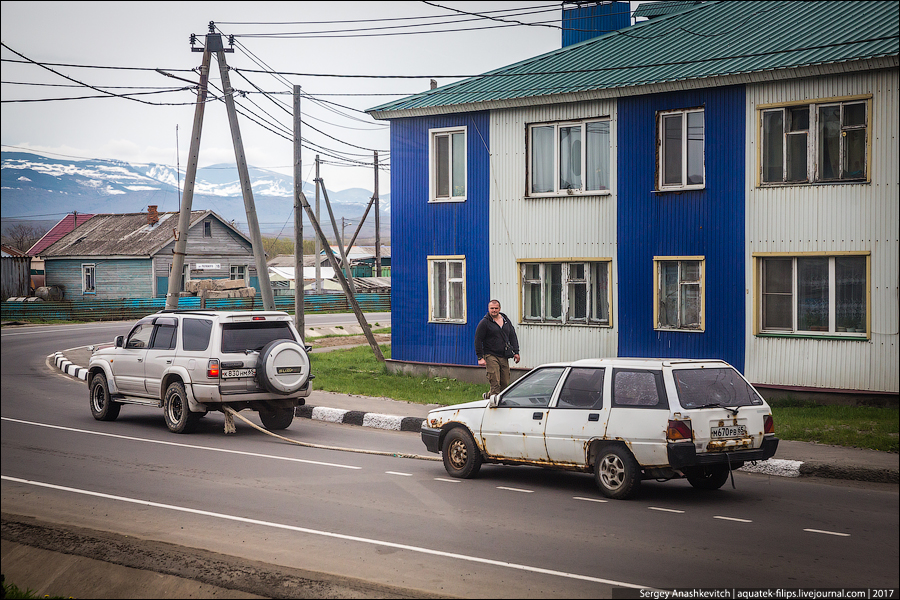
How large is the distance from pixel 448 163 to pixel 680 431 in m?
12.4

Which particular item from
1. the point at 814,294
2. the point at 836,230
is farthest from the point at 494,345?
the point at 836,230

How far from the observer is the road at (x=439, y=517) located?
6.11 meters

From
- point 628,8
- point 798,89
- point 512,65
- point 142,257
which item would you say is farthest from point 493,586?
point 142,257

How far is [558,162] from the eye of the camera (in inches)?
719

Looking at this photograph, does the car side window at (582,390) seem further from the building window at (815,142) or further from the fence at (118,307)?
the fence at (118,307)

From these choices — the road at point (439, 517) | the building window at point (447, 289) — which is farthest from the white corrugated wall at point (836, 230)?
the building window at point (447, 289)

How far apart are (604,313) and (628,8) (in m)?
8.81

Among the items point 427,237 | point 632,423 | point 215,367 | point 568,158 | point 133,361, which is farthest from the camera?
point 427,237

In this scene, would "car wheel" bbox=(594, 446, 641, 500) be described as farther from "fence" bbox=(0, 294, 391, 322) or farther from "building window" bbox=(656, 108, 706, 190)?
"fence" bbox=(0, 294, 391, 322)

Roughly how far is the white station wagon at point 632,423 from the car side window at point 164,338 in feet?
20.3

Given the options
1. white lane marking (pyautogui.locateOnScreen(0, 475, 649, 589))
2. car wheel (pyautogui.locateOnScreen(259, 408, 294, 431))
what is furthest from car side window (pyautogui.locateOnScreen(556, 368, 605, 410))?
car wheel (pyautogui.locateOnScreen(259, 408, 294, 431))

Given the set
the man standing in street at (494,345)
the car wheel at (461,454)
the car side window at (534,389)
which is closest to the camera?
the car side window at (534,389)

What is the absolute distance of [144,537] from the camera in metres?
7.22

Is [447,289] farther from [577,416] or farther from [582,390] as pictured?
[577,416]
